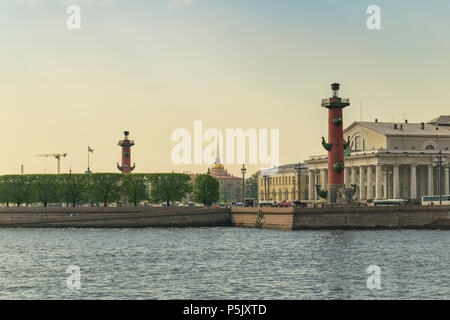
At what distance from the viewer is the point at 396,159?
114062 millimetres

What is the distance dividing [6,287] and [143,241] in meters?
33.0

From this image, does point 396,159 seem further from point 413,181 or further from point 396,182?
point 413,181

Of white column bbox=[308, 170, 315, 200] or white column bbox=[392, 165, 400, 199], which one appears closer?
white column bbox=[392, 165, 400, 199]

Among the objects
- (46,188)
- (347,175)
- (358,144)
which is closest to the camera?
(46,188)

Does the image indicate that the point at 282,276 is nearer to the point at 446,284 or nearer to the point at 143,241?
the point at 446,284

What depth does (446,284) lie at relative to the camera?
37.6m

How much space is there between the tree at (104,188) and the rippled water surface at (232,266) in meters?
39.5

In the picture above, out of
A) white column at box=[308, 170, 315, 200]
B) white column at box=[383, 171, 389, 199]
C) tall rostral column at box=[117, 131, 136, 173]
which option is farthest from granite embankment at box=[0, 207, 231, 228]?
white column at box=[308, 170, 315, 200]

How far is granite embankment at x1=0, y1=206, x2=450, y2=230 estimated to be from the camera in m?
81.7

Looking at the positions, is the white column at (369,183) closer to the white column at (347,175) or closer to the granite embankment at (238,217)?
the white column at (347,175)

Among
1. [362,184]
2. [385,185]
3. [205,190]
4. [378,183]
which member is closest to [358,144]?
[362,184]

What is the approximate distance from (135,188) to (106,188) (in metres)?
4.27

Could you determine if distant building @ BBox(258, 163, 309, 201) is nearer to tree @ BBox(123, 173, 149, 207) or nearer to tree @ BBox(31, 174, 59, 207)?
tree @ BBox(123, 173, 149, 207)
